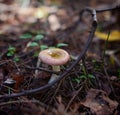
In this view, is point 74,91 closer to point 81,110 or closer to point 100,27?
point 81,110

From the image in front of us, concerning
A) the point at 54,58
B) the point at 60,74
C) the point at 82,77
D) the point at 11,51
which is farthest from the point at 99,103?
the point at 11,51

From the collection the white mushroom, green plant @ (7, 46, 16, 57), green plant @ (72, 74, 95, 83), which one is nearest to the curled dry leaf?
green plant @ (72, 74, 95, 83)

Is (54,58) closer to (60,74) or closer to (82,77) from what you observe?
(60,74)

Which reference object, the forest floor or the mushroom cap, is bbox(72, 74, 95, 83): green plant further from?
the mushroom cap

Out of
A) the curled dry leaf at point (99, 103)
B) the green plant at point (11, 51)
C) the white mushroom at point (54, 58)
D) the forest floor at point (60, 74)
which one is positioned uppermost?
the white mushroom at point (54, 58)

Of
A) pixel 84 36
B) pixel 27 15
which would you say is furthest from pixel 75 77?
pixel 27 15

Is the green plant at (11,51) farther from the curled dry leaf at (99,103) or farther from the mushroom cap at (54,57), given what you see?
the curled dry leaf at (99,103)

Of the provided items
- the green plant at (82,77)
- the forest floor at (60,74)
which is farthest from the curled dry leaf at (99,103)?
the green plant at (82,77)

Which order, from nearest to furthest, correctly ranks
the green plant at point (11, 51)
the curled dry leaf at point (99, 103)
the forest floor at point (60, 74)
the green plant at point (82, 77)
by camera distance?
1. the forest floor at point (60, 74)
2. the curled dry leaf at point (99, 103)
3. the green plant at point (82, 77)
4. the green plant at point (11, 51)
